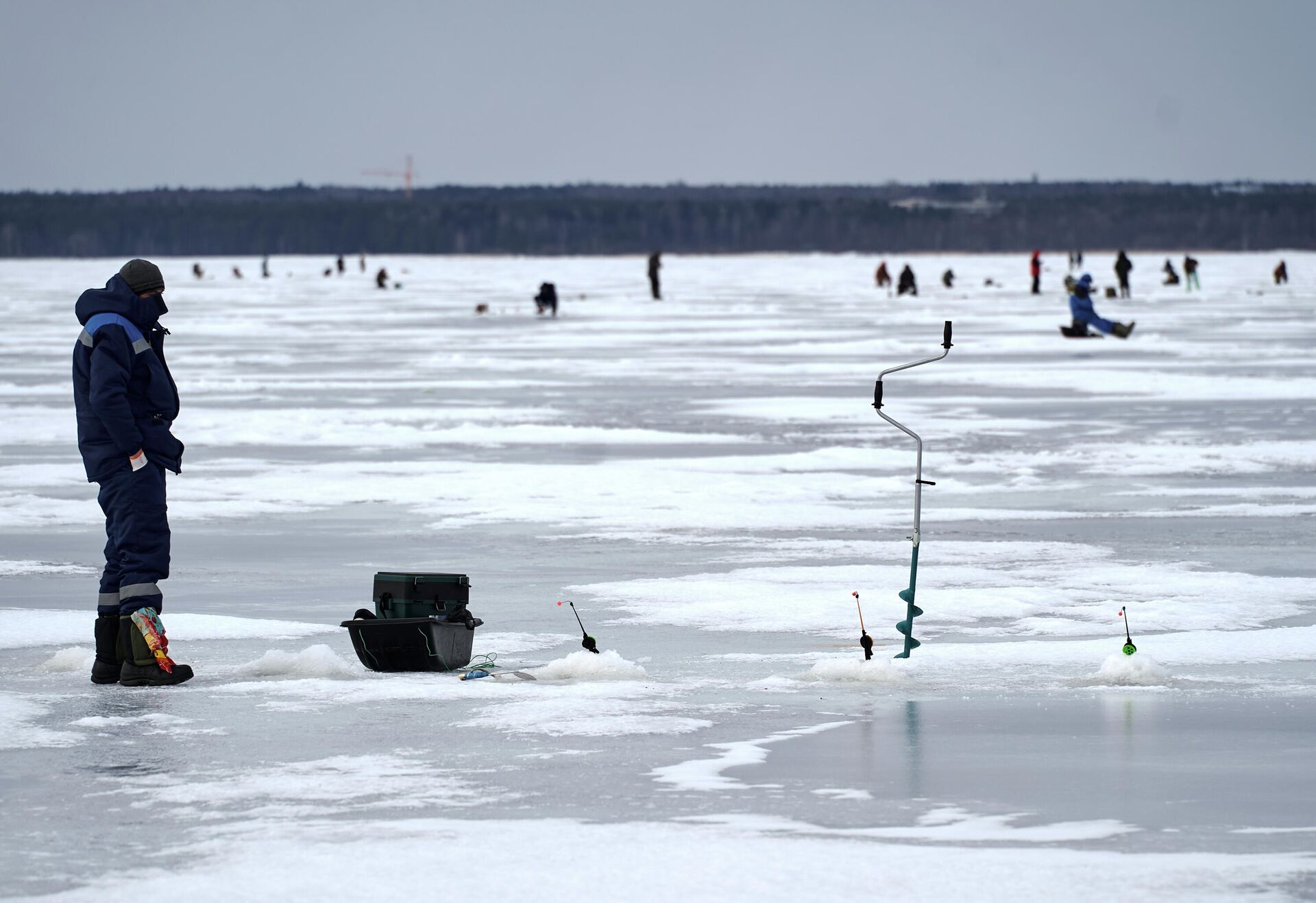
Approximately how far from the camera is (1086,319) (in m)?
37.7

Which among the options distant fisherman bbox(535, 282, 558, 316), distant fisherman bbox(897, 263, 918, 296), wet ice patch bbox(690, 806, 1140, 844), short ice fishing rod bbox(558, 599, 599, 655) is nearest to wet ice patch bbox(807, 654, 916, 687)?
short ice fishing rod bbox(558, 599, 599, 655)

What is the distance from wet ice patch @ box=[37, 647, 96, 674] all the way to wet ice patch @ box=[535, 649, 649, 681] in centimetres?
194

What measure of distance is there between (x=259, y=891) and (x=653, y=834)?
116cm

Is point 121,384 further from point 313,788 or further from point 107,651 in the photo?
point 313,788

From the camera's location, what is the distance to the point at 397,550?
12.6 m

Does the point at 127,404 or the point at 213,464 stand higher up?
the point at 127,404

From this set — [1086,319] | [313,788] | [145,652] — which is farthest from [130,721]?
[1086,319]

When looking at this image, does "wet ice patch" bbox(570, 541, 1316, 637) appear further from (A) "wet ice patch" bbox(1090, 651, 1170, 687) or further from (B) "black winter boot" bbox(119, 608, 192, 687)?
(B) "black winter boot" bbox(119, 608, 192, 687)

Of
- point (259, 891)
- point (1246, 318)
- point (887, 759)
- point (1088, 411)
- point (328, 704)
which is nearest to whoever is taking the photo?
point (259, 891)

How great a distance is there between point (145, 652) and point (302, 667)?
64 centimetres

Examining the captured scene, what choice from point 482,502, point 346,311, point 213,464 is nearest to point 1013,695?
point 482,502

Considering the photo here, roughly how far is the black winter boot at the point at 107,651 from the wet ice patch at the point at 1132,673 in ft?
12.7

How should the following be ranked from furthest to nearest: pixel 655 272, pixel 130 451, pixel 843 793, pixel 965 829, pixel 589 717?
pixel 655 272 < pixel 130 451 < pixel 589 717 < pixel 843 793 < pixel 965 829

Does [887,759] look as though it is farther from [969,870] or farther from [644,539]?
[644,539]
